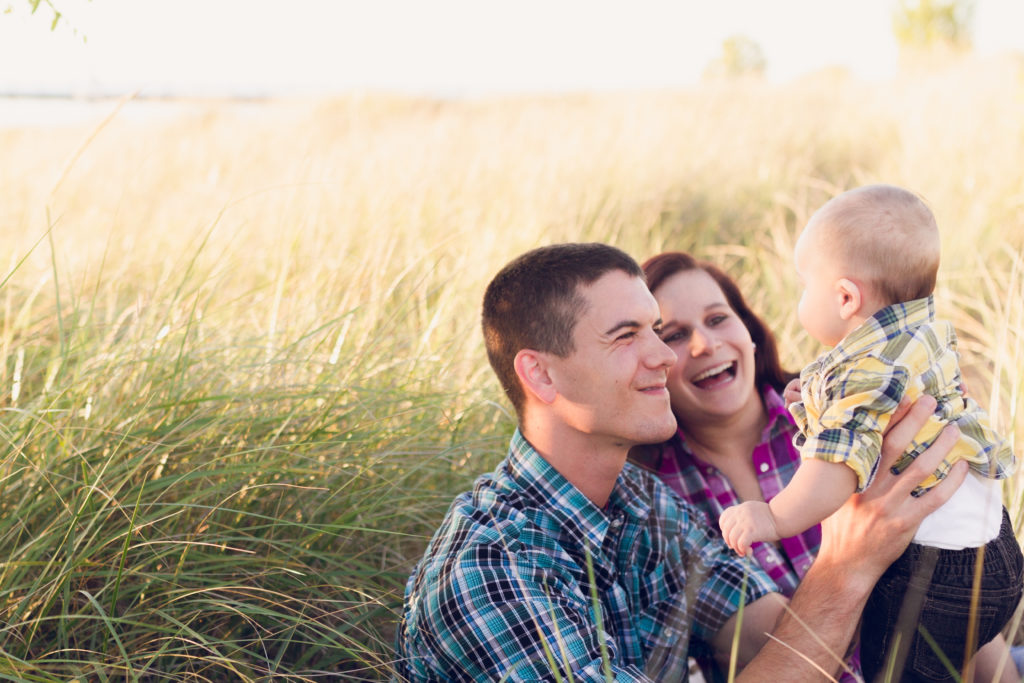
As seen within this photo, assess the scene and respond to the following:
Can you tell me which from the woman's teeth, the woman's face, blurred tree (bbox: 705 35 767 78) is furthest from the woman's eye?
blurred tree (bbox: 705 35 767 78)

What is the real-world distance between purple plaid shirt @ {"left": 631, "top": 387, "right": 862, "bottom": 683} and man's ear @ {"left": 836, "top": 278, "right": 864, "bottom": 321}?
36.8 inches

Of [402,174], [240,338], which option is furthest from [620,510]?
[402,174]

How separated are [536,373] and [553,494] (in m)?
0.32

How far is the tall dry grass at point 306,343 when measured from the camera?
2391mm

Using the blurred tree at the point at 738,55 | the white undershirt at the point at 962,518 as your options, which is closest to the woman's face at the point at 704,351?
the white undershirt at the point at 962,518

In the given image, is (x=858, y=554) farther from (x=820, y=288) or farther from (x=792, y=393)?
(x=820, y=288)

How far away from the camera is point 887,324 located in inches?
84.2

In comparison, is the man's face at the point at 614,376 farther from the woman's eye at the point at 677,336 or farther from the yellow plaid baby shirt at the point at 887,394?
the woman's eye at the point at 677,336

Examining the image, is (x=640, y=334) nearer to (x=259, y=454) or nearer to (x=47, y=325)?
(x=259, y=454)

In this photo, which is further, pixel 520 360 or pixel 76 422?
pixel 76 422

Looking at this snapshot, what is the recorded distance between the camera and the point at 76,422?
266cm

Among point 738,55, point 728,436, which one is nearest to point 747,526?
point 728,436

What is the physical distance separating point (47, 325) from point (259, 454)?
66.2 inches

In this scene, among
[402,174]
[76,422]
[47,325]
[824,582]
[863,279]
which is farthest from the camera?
[402,174]
